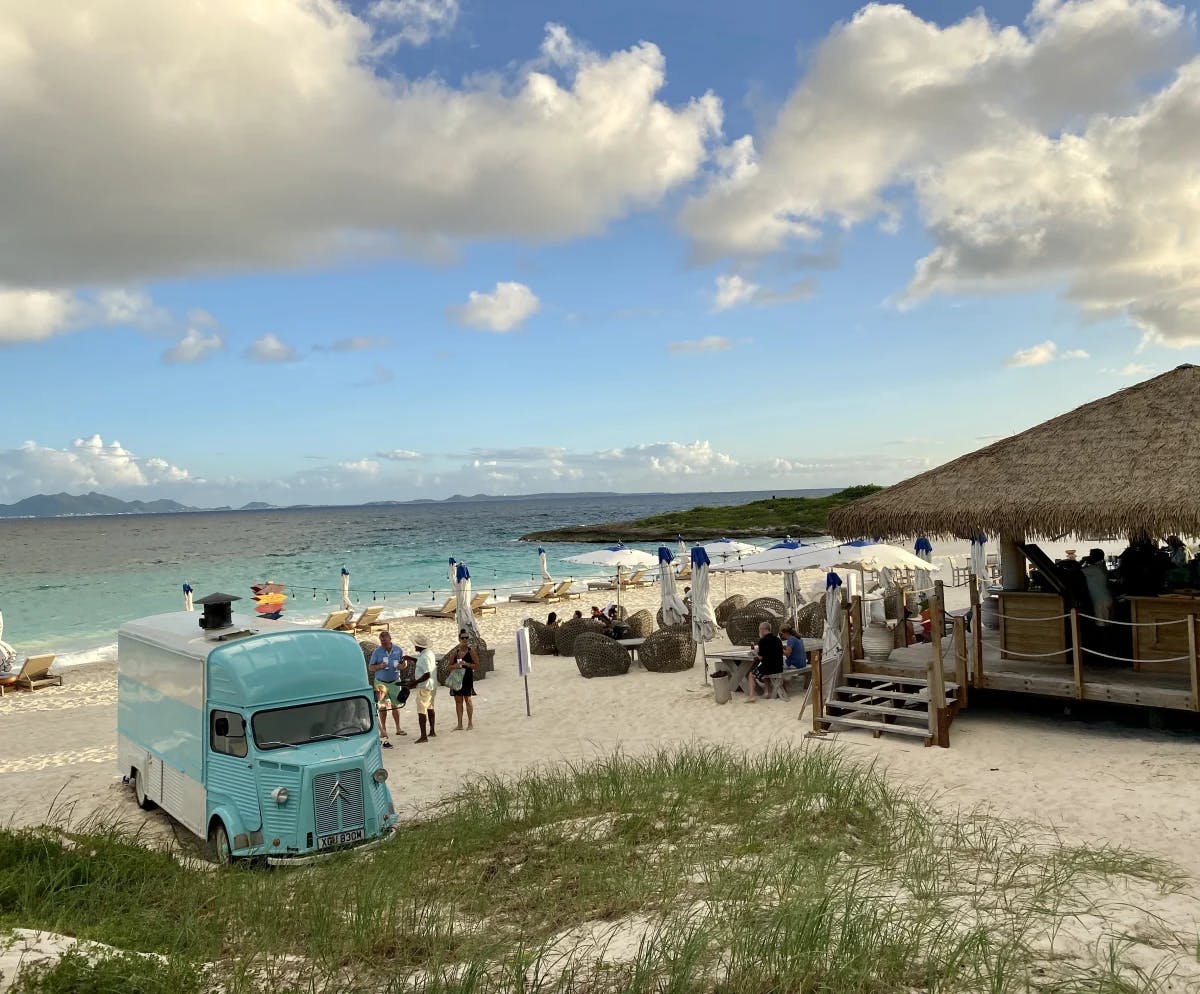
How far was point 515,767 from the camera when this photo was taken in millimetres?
11016

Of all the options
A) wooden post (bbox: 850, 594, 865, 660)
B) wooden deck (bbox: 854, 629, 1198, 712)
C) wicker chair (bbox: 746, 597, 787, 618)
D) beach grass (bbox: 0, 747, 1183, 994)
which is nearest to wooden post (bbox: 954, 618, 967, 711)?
wooden deck (bbox: 854, 629, 1198, 712)

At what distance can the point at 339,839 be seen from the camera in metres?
7.84

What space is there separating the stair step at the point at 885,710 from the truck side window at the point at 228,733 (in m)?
7.60

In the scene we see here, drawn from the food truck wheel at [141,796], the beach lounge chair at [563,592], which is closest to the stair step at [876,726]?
the food truck wheel at [141,796]

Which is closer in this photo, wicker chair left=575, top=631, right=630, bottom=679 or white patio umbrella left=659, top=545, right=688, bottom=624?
wicker chair left=575, top=631, right=630, bottom=679

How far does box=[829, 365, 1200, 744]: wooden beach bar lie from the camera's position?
34.8 ft

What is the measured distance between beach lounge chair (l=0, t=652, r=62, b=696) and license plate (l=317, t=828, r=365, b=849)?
16020mm

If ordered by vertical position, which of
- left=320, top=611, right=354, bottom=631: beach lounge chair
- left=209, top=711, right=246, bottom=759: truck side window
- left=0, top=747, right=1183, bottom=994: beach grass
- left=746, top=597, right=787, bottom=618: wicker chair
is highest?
left=209, top=711, right=246, bottom=759: truck side window

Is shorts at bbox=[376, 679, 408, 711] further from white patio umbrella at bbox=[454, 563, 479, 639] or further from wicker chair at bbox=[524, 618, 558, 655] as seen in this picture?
wicker chair at bbox=[524, 618, 558, 655]

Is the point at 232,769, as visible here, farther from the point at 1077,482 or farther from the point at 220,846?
the point at 1077,482

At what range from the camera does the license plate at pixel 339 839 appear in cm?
777

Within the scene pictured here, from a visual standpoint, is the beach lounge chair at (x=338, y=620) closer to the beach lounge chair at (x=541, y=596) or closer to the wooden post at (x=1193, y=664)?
the beach lounge chair at (x=541, y=596)

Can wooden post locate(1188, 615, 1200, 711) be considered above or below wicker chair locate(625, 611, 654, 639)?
above

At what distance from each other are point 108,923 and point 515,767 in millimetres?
5731
